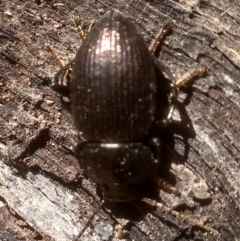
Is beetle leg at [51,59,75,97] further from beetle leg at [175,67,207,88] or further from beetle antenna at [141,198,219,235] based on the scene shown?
beetle antenna at [141,198,219,235]

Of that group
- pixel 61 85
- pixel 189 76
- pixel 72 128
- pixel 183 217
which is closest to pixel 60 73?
pixel 61 85

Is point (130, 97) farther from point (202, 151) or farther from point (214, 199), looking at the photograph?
point (214, 199)

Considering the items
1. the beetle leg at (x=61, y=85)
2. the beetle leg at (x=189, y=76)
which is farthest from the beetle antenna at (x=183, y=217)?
the beetle leg at (x=61, y=85)

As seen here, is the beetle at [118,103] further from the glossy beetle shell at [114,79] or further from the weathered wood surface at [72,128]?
the weathered wood surface at [72,128]

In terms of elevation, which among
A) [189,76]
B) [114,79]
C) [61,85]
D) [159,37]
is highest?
[159,37]

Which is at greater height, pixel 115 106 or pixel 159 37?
pixel 159 37

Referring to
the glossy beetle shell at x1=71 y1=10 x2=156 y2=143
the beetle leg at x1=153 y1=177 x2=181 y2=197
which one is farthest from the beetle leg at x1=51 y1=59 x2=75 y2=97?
the beetle leg at x1=153 y1=177 x2=181 y2=197

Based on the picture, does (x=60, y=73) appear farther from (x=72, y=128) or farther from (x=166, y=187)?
(x=166, y=187)

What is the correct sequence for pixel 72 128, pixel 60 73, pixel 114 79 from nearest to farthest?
pixel 114 79 → pixel 60 73 → pixel 72 128

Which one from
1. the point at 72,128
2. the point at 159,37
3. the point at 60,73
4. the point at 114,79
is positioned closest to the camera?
the point at 114,79
